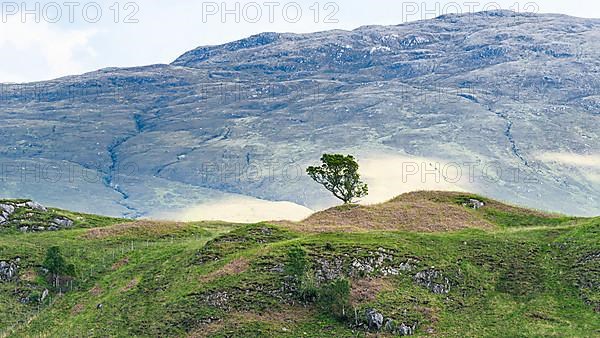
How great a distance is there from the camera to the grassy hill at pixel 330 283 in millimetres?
59750

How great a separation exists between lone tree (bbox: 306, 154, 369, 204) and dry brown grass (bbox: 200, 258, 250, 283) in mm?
42925

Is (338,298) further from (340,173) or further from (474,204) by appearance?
(340,173)

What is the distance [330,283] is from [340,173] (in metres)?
52.3

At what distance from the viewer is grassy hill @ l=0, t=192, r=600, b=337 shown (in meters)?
59.8

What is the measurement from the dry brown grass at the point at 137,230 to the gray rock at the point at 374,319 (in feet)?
155

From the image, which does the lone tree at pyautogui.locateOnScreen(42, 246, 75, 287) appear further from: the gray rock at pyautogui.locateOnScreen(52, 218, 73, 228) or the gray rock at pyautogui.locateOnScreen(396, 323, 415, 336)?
the gray rock at pyautogui.locateOnScreen(396, 323, 415, 336)

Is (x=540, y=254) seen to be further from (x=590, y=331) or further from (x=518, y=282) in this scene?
(x=590, y=331)

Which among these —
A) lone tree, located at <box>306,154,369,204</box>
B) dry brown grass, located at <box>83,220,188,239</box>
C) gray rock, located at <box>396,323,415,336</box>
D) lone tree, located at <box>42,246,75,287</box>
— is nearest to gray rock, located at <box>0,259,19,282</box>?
lone tree, located at <box>42,246,75,287</box>

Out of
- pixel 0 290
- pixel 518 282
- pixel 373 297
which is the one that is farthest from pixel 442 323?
pixel 0 290

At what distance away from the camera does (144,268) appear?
78.4 metres

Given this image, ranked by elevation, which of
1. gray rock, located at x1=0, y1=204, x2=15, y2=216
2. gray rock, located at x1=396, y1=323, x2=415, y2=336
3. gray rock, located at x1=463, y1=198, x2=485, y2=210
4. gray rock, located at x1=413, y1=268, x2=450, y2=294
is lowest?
gray rock, located at x1=396, y1=323, x2=415, y2=336

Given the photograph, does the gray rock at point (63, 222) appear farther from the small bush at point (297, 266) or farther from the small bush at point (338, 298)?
the small bush at point (338, 298)

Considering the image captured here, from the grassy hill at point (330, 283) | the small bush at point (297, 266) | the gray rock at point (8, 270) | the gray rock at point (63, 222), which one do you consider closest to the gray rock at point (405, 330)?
the grassy hill at point (330, 283)

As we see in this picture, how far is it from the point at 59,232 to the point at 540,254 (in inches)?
2741
